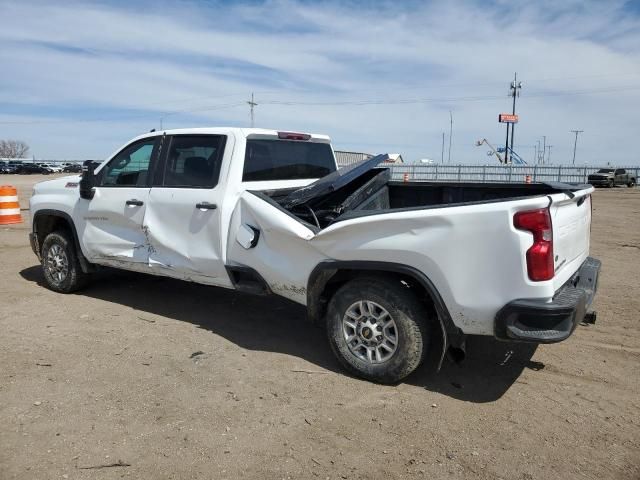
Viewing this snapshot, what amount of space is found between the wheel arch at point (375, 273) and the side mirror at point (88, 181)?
3.05m

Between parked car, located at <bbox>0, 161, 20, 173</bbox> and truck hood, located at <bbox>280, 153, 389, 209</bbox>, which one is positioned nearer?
truck hood, located at <bbox>280, 153, 389, 209</bbox>

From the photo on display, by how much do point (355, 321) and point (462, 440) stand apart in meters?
1.16

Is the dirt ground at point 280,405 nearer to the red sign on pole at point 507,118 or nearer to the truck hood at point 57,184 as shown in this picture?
the truck hood at point 57,184

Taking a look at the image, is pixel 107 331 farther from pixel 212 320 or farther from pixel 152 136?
pixel 152 136

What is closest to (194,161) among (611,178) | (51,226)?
(51,226)

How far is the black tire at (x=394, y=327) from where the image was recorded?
382 cm

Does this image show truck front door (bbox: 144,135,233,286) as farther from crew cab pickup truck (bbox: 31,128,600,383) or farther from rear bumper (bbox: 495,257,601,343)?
rear bumper (bbox: 495,257,601,343)

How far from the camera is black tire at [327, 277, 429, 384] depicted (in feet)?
12.5

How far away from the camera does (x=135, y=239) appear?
18.4 ft

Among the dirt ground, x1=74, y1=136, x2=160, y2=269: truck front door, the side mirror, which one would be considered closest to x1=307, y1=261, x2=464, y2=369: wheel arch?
the dirt ground

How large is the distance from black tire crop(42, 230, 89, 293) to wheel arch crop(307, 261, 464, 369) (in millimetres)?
3457

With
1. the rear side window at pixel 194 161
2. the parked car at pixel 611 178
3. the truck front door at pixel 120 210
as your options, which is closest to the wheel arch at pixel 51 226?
the truck front door at pixel 120 210

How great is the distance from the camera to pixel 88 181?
5.89 m

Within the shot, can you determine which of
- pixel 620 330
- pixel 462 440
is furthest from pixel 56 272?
pixel 620 330
